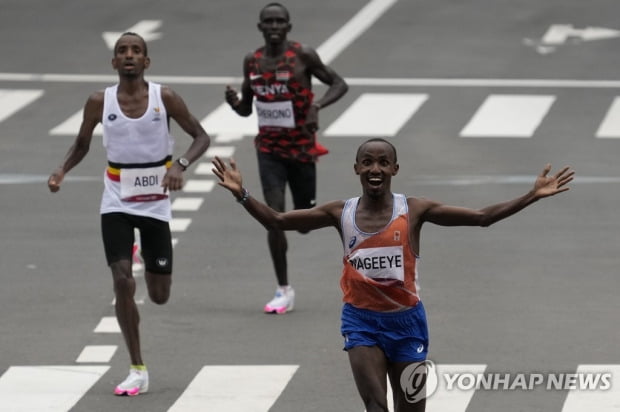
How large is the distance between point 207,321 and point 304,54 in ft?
8.52

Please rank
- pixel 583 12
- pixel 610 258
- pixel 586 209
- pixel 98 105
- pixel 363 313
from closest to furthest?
pixel 363 313 → pixel 98 105 → pixel 610 258 → pixel 586 209 → pixel 583 12

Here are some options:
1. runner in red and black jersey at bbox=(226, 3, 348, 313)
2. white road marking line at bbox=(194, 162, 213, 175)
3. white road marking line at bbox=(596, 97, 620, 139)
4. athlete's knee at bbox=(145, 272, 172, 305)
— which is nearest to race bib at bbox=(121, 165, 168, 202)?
athlete's knee at bbox=(145, 272, 172, 305)

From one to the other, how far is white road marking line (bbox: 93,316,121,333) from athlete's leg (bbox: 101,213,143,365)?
1.69 metres

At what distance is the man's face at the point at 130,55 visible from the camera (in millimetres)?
13539

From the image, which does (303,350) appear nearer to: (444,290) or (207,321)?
(207,321)

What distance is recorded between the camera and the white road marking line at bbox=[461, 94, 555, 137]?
78.0ft

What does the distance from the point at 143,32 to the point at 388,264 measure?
21466mm

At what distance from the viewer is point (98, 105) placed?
13.7 m

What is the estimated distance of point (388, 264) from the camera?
10.7 metres

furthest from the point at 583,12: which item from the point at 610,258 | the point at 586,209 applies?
the point at 610,258

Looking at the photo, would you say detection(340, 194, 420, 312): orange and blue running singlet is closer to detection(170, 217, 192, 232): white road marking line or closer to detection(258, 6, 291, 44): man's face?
detection(258, 6, 291, 44): man's face

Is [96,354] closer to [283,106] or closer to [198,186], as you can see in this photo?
[283,106]

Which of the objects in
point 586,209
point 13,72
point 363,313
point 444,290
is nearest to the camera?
point 363,313

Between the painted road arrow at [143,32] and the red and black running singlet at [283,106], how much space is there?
47.2 feet
